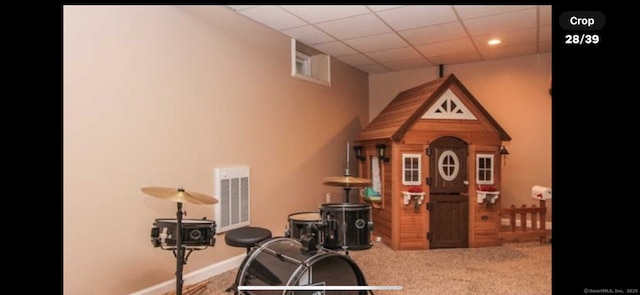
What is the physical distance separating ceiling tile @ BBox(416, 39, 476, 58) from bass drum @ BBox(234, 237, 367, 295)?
2.90 m

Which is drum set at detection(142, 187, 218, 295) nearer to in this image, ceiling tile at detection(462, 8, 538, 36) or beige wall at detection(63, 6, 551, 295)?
beige wall at detection(63, 6, 551, 295)

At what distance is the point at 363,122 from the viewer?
207 inches

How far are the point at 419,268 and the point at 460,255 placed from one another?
0.61 metres

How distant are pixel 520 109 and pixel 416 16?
234cm

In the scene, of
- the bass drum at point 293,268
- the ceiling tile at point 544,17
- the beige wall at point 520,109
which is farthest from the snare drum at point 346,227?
the beige wall at point 520,109

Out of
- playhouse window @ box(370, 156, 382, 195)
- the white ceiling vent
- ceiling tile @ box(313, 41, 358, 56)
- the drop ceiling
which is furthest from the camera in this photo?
playhouse window @ box(370, 156, 382, 195)

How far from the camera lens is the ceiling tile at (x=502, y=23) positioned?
3043mm

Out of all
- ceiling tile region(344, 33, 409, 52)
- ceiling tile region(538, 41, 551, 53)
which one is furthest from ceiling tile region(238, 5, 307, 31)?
ceiling tile region(538, 41, 551, 53)

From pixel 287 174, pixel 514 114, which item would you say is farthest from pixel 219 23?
pixel 514 114

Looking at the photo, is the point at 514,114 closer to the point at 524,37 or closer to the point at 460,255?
the point at 524,37

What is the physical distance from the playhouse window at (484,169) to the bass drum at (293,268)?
2218mm

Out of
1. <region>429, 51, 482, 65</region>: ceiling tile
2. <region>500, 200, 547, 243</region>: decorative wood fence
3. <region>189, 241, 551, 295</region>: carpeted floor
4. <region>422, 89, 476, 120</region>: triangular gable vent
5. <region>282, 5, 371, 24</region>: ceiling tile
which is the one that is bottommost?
<region>189, 241, 551, 295</region>: carpeted floor

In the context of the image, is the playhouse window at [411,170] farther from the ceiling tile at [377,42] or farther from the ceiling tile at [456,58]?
the ceiling tile at [456,58]

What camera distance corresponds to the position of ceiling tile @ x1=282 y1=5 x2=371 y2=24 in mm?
2830
